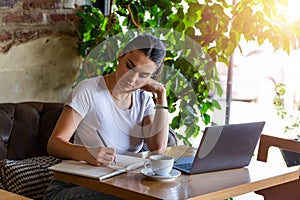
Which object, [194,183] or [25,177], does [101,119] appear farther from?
[194,183]

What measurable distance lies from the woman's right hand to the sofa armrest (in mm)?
934

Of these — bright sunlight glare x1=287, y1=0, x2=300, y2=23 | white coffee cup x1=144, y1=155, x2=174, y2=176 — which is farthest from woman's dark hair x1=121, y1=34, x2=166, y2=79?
bright sunlight glare x1=287, y1=0, x2=300, y2=23

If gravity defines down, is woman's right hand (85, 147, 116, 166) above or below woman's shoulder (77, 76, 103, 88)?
below

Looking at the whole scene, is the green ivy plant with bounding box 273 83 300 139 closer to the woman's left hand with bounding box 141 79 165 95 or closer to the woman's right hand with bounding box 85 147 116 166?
the woman's left hand with bounding box 141 79 165 95

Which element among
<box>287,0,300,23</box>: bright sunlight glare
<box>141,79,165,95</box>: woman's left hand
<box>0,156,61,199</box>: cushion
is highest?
<box>287,0,300,23</box>: bright sunlight glare

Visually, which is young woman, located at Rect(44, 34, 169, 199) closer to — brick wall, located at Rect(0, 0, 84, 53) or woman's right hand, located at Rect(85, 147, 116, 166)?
woman's right hand, located at Rect(85, 147, 116, 166)

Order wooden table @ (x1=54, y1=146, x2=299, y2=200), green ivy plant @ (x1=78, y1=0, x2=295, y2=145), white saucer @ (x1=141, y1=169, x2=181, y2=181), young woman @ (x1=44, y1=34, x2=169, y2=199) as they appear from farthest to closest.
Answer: green ivy plant @ (x1=78, y1=0, x2=295, y2=145) → young woman @ (x1=44, y1=34, x2=169, y2=199) → white saucer @ (x1=141, y1=169, x2=181, y2=181) → wooden table @ (x1=54, y1=146, x2=299, y2=200)

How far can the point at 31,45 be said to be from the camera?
320 cm

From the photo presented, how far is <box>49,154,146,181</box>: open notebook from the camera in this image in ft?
6.81

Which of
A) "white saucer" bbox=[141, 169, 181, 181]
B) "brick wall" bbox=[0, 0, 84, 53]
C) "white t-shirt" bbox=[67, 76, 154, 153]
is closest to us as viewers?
"white saucer" bbox=[141, 169, 181, 181]

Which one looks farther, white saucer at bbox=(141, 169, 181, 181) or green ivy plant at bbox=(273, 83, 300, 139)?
green ivy plant at bbox=(273, 83, 300, 139)

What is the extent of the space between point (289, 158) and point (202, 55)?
80 centimetres

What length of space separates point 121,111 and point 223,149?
23.7 inches

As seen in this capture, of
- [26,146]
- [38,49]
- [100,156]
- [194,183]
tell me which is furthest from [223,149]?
[38,49]
